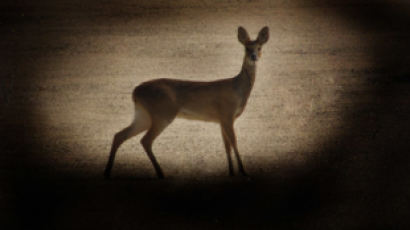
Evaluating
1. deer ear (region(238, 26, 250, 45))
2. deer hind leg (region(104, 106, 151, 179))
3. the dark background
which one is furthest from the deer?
the dark background

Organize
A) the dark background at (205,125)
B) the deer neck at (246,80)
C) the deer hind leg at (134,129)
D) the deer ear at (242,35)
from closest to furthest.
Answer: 1. the dark background at (205,125)
2. the deer hind leg at (134,129)
3. the deer neck at (246,80)
4. the deer ear at (242,35)

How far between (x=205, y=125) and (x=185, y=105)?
1778mm

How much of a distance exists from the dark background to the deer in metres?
0.37

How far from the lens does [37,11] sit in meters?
14.1

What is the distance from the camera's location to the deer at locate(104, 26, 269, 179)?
286 inches

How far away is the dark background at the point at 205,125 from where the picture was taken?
666 cm

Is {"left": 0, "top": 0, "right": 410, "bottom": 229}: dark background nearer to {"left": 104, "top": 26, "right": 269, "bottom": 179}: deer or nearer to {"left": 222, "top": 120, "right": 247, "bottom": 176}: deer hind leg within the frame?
{"left": 222, "top": 120, "right": 247, "bottom": 176}: deer hind leg

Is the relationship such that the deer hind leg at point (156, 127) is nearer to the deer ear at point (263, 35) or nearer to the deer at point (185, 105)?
the deer at point (185, 105)

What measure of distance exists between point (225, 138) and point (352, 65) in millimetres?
4544

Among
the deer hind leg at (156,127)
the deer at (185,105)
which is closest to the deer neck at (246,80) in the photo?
the deer at (185,105)

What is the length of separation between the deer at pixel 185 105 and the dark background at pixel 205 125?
0.37 metres

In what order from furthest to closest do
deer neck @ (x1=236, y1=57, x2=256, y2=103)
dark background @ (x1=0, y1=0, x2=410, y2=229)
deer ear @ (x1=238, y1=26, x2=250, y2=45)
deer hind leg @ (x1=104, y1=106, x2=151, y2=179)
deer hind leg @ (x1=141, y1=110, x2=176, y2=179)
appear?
deer ear @ (x1=238, y1=26, x2=250, y2=45)
deer neck @ (x1=236, y1=57, x2=256, y2=103)
deer hind leg @ (x1=104, y1=106, x2=151, y2=179)
deer hind leg @ (x1=141, y1=110, x2=176, y2=179)
dark background @ (x1=0, y1=0, x2=410, y2=229)

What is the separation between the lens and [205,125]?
30.1 ft

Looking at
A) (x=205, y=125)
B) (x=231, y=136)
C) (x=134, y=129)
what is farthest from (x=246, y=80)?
(x=205, y=125)
